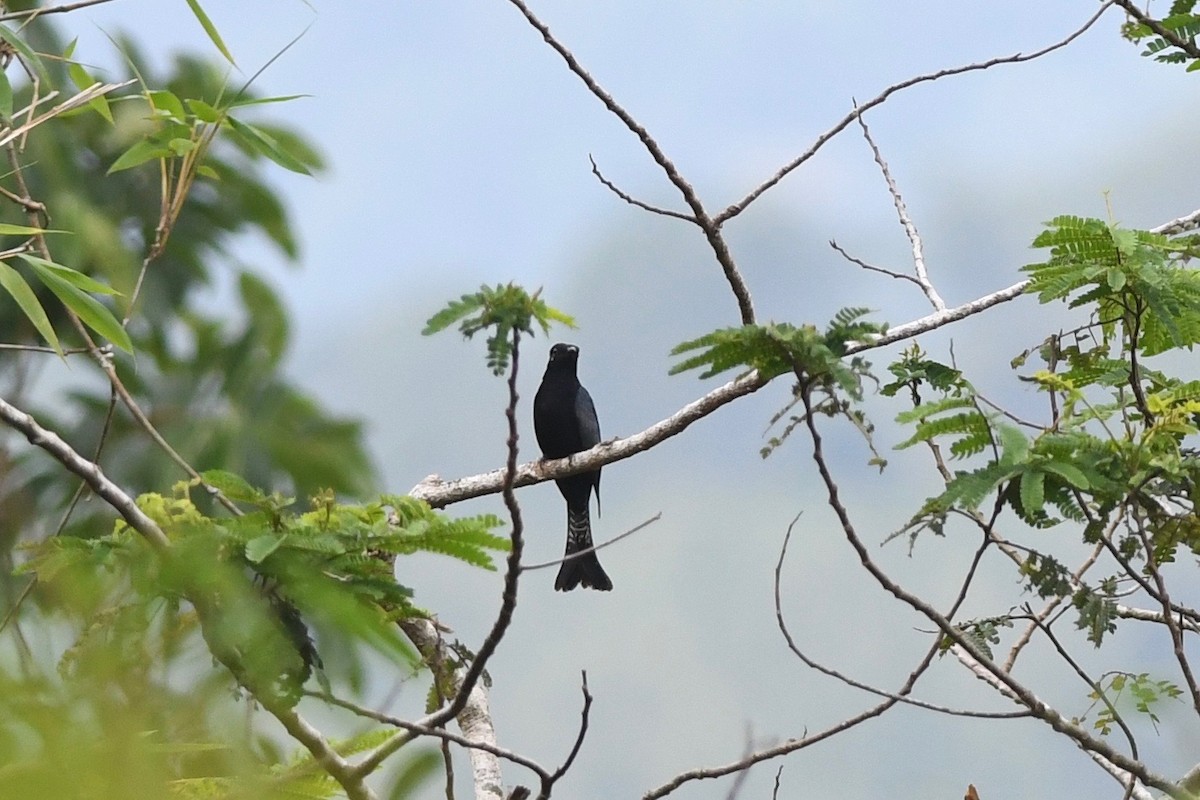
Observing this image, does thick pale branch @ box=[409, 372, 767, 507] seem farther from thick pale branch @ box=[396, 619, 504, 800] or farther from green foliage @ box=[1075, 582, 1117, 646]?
green foliage @ box=[1075, 582, 1117, 646]

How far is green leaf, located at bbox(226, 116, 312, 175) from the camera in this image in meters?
2.52

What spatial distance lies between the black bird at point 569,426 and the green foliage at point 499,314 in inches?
135

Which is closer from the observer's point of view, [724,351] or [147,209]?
[724,351]

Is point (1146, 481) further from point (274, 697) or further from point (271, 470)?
point (271, 470)

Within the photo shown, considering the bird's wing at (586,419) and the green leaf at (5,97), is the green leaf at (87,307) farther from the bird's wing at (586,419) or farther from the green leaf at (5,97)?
the bird's wing at (586,419)

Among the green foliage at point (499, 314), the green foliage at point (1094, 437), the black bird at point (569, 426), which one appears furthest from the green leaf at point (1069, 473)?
the black bird at point (569, 426)

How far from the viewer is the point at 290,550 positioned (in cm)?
183

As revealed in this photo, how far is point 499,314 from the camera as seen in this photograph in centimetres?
155

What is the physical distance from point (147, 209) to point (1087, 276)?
3.13 meters

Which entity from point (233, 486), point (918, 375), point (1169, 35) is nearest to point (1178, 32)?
point (1169, 35)

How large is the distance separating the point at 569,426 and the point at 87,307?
9.32 ft

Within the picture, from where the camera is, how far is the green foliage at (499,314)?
154 centimetres

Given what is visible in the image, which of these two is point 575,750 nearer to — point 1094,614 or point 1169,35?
point 1094,614

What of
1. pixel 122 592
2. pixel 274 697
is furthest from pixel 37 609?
pixel 274 697
